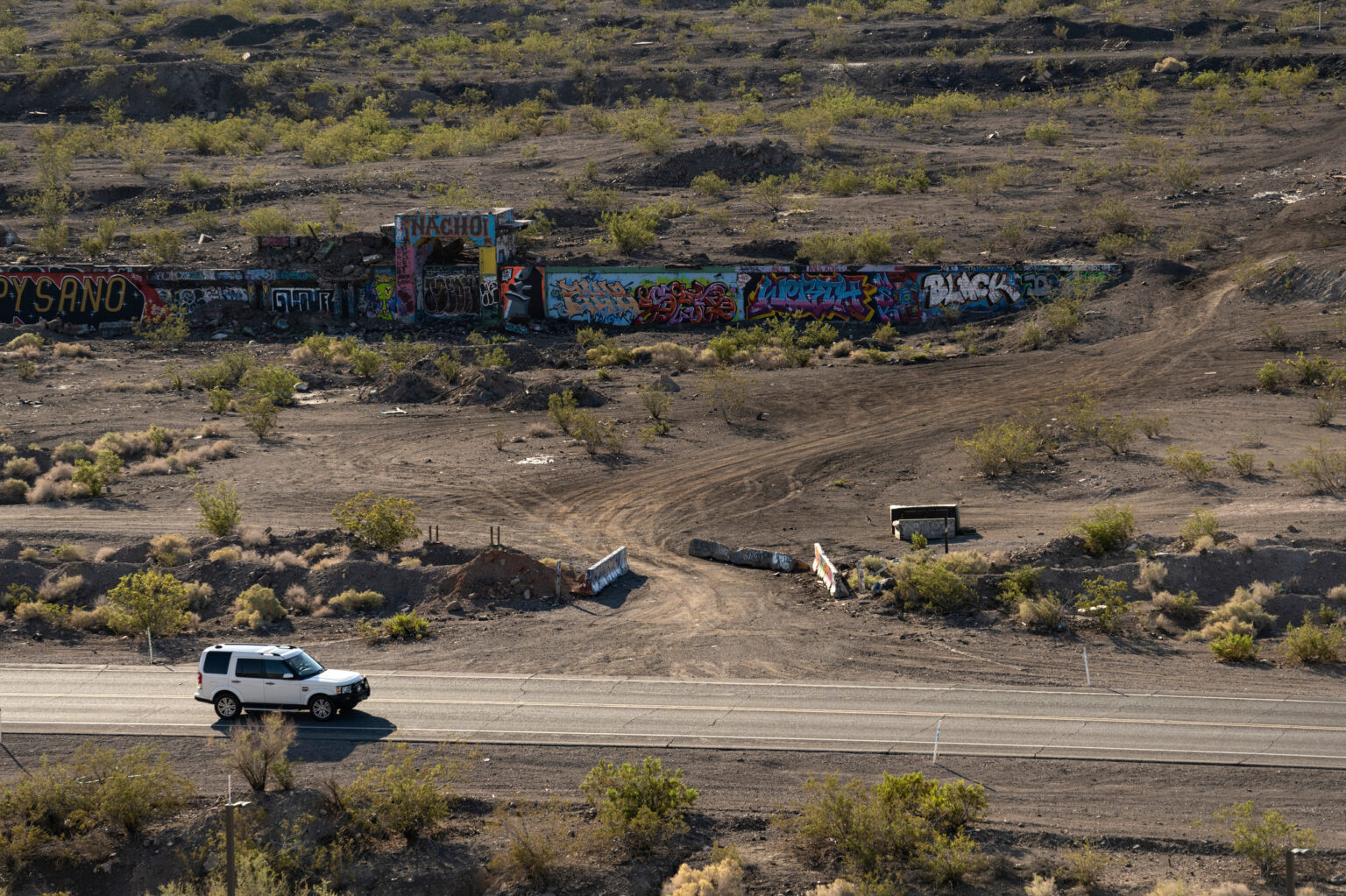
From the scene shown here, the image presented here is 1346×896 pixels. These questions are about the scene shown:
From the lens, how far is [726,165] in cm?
7212

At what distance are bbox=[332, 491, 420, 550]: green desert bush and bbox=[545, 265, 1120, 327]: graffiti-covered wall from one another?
26458 mm

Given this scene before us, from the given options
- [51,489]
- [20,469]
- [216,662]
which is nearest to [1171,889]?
[216,662]

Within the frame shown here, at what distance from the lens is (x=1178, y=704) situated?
2105cm

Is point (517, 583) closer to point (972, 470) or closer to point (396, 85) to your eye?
point (972, 470)

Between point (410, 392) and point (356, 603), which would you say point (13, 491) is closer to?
point (410, 392)

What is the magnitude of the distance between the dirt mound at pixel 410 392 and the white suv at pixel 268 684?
2450 cm

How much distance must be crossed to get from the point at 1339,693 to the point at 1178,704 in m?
2.91

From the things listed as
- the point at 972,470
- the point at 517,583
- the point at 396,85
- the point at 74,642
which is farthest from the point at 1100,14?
the point at 74,642

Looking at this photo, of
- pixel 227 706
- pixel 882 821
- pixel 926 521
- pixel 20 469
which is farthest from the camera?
pixel 20 469

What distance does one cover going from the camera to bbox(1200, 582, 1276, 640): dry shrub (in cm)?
2408

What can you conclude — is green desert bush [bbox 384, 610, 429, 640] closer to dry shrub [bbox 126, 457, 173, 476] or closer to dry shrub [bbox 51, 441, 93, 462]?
dry shrub [bbox 126, 457, 173, 476]

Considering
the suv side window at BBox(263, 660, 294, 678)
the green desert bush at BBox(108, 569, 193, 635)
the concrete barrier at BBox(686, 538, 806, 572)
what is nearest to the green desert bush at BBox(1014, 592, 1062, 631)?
the concrete barrier at BBox(686, 538, 806, 572)

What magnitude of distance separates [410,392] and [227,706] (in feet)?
83.0

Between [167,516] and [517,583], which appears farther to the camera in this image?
[167,516]
